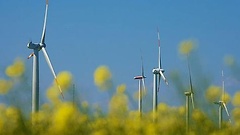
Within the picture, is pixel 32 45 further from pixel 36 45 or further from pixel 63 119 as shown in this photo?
pixel 63 119

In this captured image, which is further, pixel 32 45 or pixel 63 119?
pixel 32 45

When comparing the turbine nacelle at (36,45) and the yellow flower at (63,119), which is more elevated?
the turbine nacelle at (36,45)

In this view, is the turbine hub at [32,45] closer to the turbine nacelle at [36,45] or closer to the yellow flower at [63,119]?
the turbine nacelle at [36,45]

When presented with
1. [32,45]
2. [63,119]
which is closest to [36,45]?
[32,45]

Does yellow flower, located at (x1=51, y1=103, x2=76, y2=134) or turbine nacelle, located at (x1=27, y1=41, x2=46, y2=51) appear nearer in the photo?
yellow flower, located at (x1=51, y1=103, x2=76, y2=134)

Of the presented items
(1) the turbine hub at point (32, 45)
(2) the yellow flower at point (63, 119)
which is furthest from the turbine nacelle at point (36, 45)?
(2) the yellow flower at point (63, 119)

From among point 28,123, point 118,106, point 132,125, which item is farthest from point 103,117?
point 28,123

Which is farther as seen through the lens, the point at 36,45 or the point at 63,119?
the point at 36,45

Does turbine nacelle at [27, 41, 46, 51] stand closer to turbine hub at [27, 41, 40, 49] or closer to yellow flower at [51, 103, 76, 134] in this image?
turbine hub at [27, 41, 40, 49]

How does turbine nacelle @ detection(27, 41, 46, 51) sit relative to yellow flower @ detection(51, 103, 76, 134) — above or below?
above

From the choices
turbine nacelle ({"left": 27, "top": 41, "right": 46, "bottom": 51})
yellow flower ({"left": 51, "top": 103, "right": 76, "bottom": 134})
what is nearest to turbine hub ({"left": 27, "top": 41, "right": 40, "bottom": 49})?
turbine nacelle ({"left": 27, "top": 41, "right": 46, "bottom": 51})

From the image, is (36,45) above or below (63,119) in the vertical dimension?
above

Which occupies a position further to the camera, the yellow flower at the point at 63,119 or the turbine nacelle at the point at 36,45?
the turbine nacelle at the point at 36,45

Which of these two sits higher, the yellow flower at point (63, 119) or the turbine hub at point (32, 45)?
the turbine hub at point (32, 45)
